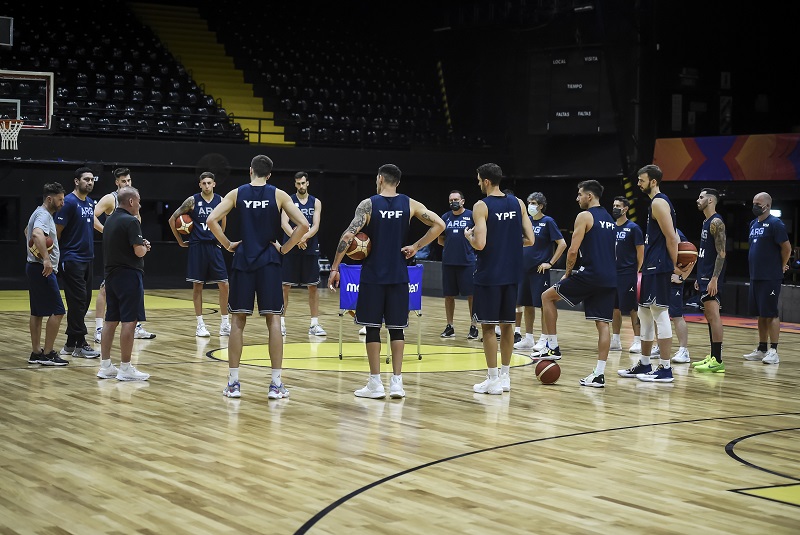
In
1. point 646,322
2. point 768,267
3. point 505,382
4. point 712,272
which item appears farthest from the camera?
point 768,267

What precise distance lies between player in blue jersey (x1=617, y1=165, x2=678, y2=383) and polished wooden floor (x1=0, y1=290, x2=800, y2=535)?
443mm

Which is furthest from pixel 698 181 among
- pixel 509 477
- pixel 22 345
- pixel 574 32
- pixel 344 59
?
pixel 509 477

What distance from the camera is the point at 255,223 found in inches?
325

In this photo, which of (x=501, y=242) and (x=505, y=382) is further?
(x=505, y=382)

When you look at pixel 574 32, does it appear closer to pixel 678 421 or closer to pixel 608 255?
pixel 608 255

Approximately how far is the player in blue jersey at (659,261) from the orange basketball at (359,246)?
2785 mm

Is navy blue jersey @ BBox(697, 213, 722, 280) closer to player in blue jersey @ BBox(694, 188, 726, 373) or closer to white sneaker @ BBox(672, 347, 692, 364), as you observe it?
player in blue jersey @ BBox(694, 188, 726, 373)

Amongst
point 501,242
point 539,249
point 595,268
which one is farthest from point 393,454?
point 539,249

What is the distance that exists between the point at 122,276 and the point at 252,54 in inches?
709

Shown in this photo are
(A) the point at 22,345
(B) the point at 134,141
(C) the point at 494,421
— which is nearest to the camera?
(C) the point at 494,421

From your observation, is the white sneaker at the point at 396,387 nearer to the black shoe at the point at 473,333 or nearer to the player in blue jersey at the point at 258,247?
the player in blue jersey at the point at 258,247

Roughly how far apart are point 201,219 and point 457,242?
10.2 feet

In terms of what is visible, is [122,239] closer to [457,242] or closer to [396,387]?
[396,387]

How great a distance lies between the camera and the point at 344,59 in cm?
2695
